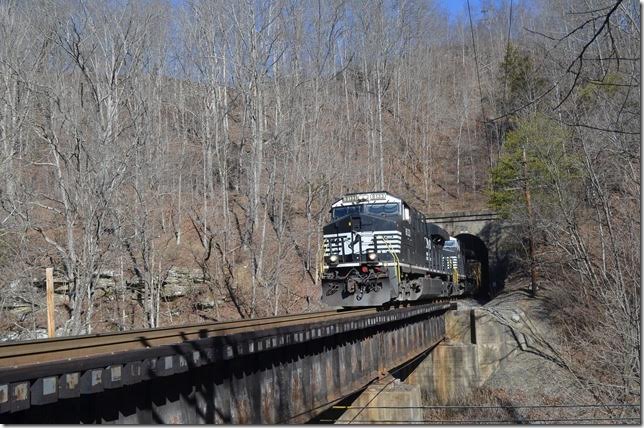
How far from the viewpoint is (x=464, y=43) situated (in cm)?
9175

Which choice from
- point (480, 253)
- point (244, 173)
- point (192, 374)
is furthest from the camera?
point (480, 253)

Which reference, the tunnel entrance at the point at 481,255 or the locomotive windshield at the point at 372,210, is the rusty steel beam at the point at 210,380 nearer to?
the locomotive windshield at the point at 372,210

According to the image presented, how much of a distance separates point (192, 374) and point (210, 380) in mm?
549

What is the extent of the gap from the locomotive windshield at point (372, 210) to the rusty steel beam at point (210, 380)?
4.64m

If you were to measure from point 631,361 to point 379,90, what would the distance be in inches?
1436

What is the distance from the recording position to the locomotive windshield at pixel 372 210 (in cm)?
2002

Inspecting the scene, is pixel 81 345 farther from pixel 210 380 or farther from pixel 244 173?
pixel 244 173

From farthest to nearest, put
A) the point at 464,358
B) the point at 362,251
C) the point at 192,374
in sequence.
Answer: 1. the point at 464,358
2. the point at 362,251
3. the point at 192,374

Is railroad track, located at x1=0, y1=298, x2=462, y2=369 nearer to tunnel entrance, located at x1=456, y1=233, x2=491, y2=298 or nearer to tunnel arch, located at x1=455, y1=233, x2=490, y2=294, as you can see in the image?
tunnel arch, located at x1=455, y1=233, x2=490, y2=294

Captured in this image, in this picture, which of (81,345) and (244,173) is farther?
(244,173)

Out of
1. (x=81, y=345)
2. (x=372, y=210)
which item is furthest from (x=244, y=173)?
(x=81, y=345)

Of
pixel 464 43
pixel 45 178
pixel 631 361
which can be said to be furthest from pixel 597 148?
pixel 464 43

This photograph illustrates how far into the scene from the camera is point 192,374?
25.4 feet

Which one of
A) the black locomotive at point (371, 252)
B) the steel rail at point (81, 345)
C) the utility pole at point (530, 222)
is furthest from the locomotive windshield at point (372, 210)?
the utility pole at point (530, 222)
